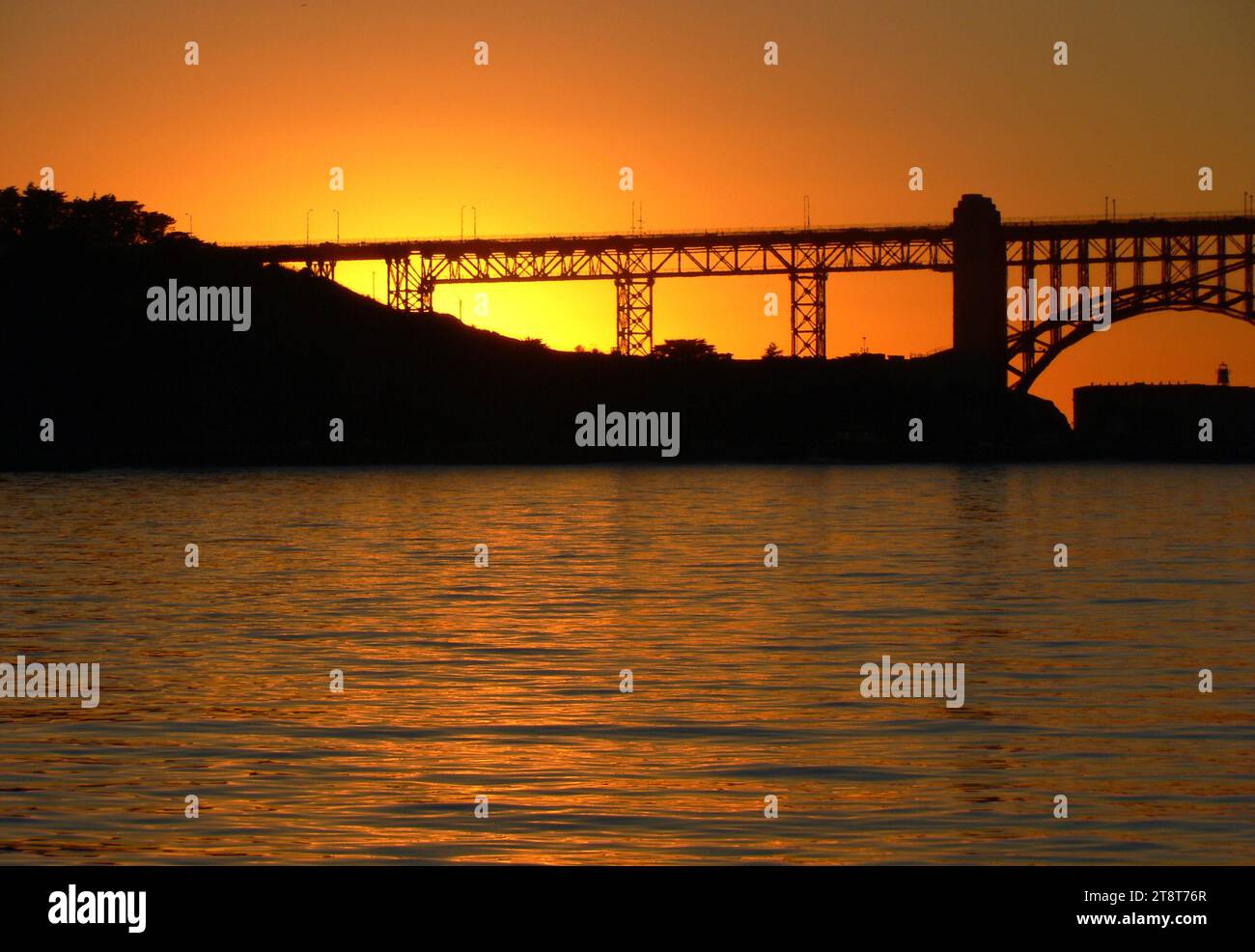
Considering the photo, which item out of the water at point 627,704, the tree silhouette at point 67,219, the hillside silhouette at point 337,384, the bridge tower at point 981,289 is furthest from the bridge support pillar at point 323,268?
the water at point 627,704

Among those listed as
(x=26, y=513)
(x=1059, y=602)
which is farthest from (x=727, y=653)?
(x=26, y=513)

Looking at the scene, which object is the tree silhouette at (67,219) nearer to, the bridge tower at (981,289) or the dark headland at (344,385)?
the dark headland at (344,385)

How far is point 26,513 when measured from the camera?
6650 cm

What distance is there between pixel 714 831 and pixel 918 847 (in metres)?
1.46

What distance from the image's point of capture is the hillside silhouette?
149250mm

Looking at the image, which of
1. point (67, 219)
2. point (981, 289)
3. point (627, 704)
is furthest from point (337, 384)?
point (627, 704)

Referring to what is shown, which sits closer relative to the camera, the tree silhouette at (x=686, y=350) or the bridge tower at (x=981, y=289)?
the bridge tower at (x=981, y=289)

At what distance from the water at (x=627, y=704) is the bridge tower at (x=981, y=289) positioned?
9080 cm

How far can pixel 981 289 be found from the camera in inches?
5586

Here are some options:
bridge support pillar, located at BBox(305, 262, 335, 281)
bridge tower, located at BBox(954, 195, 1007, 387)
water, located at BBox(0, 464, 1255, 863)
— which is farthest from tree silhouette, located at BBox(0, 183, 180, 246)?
water, located at BBox(0, 464, 1255, 863)

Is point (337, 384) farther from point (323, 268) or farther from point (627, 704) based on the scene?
point (627, 704)

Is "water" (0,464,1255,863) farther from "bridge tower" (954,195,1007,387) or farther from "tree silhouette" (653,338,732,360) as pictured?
"tree silhouette" (653,338,732,360)

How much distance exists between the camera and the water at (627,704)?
14.0m
